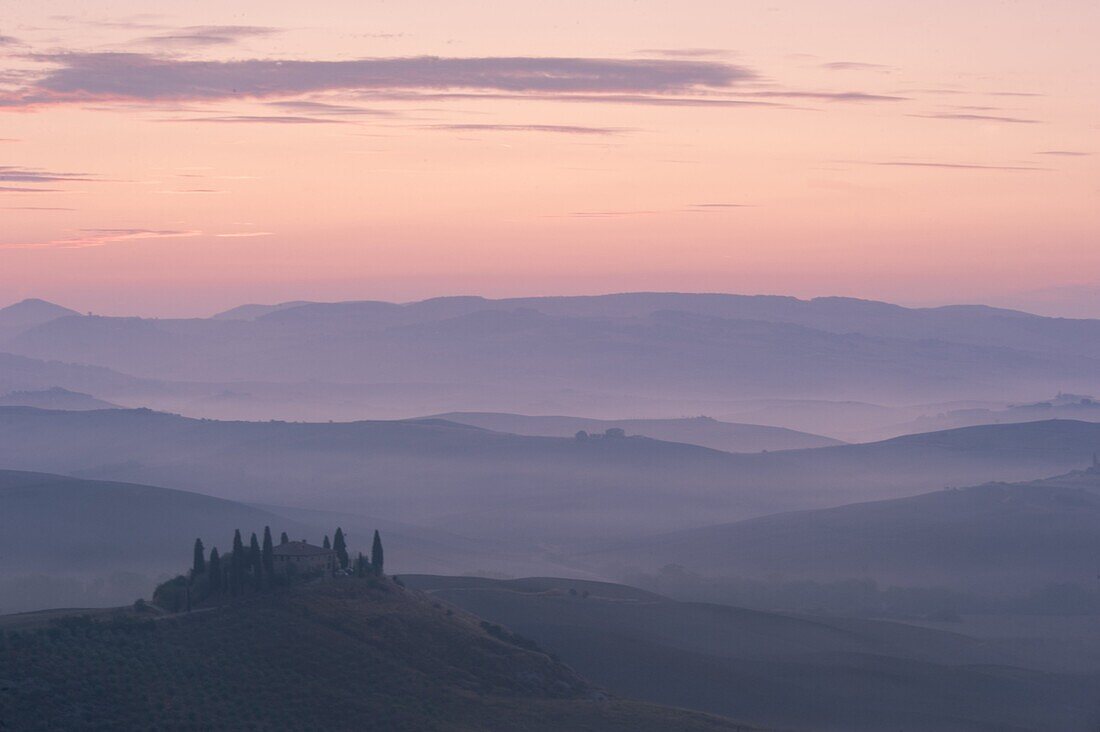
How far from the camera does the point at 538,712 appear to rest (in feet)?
268

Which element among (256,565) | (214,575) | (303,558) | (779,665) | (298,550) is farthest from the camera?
(779,665)

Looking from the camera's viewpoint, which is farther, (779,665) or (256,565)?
(779,665)

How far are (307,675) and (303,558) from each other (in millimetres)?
16728

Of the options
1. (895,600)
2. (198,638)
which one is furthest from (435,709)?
(895,600)

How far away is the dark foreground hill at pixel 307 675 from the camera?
6825cm

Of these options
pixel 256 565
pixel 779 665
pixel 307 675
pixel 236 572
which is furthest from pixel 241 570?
pixel 779 665

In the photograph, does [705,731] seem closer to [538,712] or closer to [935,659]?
[538,712]

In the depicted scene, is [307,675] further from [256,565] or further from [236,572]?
[236,572]

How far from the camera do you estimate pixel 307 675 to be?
77625 millimetres

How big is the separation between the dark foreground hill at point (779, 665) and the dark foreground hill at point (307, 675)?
19.5 m

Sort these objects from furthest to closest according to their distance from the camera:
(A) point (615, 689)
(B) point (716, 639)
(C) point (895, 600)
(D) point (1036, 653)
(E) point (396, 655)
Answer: (C) point (895, 600) < (D) point (1036, 653) < (B) point (716, 639) < (A) point (615, 689) < (E) point (396, 655)

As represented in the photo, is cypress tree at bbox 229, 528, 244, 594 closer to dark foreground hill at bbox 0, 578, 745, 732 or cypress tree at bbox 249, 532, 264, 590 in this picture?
cypress tree at bbox 249, 532, 264, 590

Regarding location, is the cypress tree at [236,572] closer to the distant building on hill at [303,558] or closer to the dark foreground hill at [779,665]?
the distant building on hill at [303,558]

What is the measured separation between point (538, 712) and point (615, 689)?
984 inches
